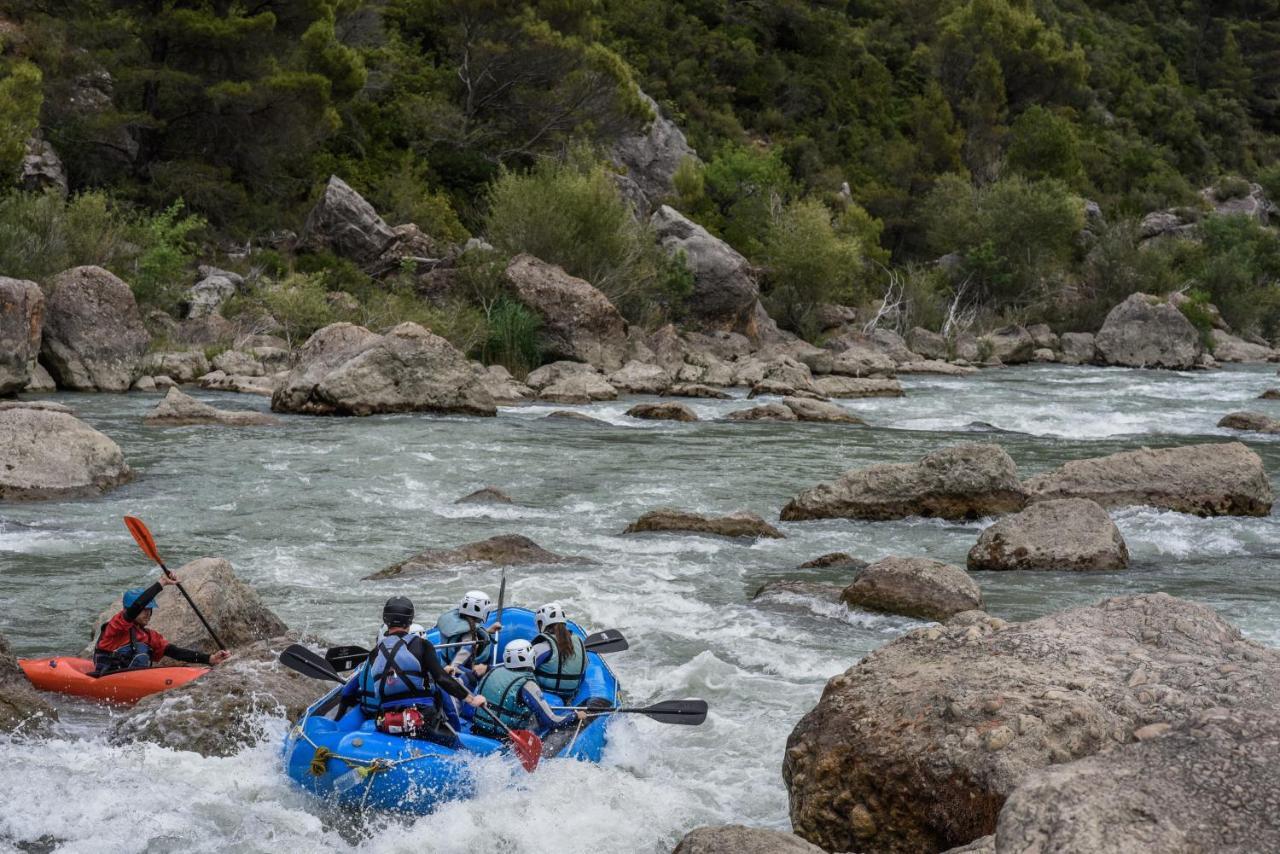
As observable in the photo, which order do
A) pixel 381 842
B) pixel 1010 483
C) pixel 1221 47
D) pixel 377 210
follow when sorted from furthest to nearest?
pixel 1221 47 → pixel 377 210 → pixel 1010 483 → pixel 381 842

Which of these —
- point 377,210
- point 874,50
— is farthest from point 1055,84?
point 377,210

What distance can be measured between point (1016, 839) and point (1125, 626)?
241 centimetres

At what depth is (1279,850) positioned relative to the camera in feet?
10.7

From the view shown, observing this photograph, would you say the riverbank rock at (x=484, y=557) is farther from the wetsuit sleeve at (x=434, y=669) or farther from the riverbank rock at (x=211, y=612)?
the wetsuit sleeve at (x=434, y=669)

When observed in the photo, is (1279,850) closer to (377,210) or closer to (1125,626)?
(1125,626)

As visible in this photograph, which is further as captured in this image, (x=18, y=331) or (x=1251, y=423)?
(x=1251, y=423)

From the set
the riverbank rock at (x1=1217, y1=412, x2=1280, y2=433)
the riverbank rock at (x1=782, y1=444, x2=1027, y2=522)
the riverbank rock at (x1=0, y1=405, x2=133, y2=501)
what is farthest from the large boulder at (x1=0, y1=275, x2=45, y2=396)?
the riverbank rock at (x1=1217, y1=412, x2=1280, y2=433)

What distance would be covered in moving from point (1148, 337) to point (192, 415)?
2503cm

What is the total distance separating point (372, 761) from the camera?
548 cm

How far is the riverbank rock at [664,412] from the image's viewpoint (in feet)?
64.6

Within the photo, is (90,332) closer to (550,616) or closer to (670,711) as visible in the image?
(550,616)

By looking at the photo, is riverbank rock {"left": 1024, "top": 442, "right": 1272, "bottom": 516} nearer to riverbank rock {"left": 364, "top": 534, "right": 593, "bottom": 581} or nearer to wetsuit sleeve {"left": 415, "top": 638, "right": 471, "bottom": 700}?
riverbank rock {"left": 364, "top": 534, "right": 593, "bottom": 581}

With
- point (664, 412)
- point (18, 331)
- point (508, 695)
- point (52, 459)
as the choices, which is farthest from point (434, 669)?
point (18, 331)

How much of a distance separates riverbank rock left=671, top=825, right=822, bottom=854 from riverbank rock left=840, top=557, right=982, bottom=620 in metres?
4.07
